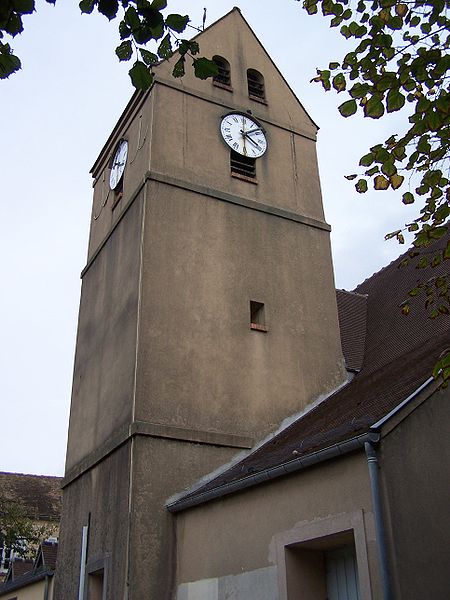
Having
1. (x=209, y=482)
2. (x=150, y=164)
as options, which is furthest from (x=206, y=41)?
(x=209, y=482)

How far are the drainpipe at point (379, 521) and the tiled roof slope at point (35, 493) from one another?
100 feet

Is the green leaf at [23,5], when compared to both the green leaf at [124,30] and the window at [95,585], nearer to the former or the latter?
the green leaf at [124,30]

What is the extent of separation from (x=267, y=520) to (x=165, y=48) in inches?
272

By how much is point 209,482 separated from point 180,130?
7.78m

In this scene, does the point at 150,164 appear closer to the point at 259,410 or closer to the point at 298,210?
the point at 298,210

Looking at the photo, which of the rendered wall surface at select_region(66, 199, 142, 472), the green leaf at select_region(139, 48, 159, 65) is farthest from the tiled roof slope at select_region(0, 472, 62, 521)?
the green leaf at select_region(139, 48, 159, 65)

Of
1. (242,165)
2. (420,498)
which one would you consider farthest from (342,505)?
(242,165)

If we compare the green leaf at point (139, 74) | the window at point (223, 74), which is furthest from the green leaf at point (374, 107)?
the window at point (223, 74)

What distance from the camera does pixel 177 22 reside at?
5.36 m

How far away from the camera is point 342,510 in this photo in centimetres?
895

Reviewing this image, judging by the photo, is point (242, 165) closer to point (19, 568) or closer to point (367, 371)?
point (367, 371)

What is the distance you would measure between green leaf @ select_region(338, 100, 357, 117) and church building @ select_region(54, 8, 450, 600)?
369 cm

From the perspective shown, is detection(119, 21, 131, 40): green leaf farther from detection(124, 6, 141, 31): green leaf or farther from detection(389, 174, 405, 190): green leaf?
detection(389, 174, 405, 190): green leaf

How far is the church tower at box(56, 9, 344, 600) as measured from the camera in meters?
12.5
